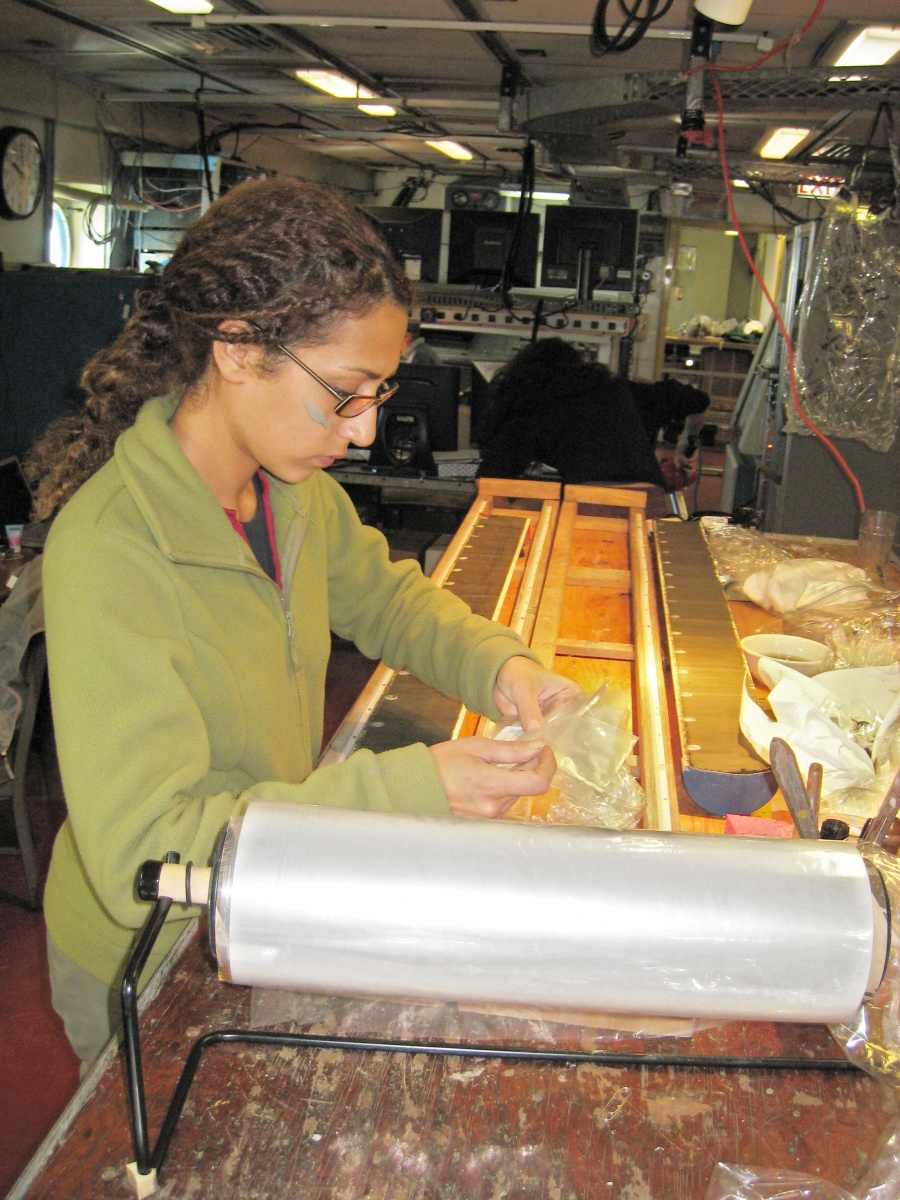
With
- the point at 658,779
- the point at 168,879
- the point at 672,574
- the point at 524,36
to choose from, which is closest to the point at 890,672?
the point at 658,779

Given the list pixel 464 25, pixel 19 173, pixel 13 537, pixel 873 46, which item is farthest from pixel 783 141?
pixel 19 173

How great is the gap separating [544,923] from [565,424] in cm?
393

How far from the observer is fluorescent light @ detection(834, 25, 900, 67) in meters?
3.45

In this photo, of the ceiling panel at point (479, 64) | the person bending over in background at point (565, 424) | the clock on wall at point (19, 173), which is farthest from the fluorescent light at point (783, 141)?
the clock on wall at point (19, 173)

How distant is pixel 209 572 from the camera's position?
115 cm

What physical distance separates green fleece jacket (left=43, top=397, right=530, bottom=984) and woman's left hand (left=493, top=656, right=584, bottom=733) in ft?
0.08

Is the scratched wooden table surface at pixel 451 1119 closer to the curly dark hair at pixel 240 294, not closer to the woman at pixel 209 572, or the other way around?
the woman at pixel 209 572

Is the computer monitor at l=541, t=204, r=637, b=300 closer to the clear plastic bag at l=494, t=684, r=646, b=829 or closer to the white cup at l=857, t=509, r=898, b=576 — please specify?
the white cup at l=857, t=509, r=898, b=576

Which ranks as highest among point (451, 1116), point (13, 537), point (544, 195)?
point (544, 195)

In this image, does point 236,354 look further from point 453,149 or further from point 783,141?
point 453,149

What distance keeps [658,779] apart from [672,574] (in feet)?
3.63

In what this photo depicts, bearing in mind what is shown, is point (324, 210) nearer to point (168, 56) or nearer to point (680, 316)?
point (168, 56)

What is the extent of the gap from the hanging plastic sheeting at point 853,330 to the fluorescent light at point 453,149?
4.63 metres

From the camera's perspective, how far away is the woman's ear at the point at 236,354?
3.60ft
